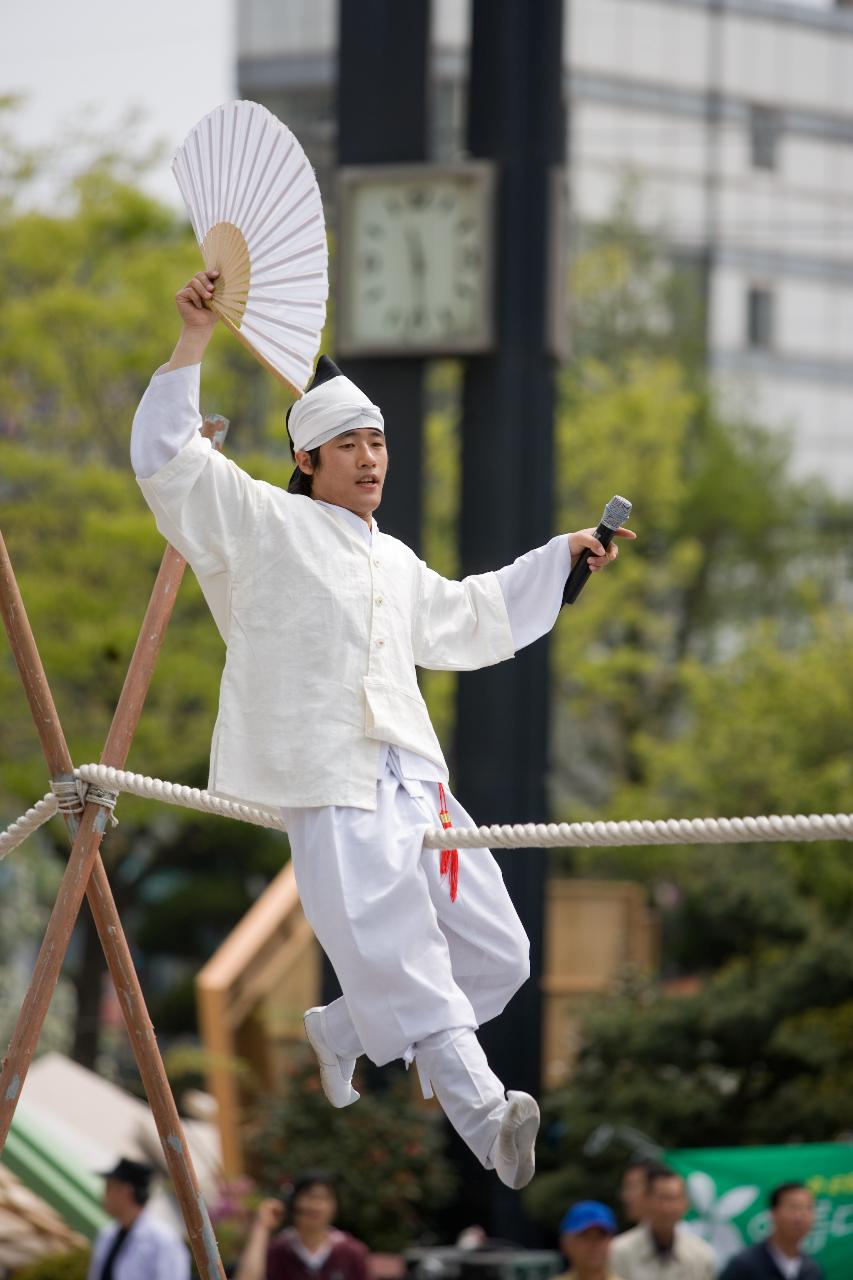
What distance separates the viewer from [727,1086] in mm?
9602

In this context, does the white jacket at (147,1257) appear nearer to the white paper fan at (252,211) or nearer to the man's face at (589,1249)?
the man's face at (589,1249)

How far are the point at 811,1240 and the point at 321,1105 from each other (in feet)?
7.63

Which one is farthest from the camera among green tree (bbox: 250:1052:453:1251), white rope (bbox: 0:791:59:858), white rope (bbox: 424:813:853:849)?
green tree (bbox: 250:1052:453:1251)

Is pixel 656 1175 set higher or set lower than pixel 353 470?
lower

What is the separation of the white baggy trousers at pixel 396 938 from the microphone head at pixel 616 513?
52 centimetres

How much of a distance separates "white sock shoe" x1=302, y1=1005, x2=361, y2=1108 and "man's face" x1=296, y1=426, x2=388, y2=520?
839 mm

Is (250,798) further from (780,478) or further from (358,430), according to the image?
(780,478)

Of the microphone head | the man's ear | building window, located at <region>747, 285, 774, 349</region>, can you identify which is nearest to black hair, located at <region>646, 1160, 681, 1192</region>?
the microphone head

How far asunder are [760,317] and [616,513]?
2923 cm

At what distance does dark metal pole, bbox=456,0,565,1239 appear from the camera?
31.7ft

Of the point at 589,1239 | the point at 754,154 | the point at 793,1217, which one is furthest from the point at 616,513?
the point at 754,154

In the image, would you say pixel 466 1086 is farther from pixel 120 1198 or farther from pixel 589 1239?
pixel 120 1198

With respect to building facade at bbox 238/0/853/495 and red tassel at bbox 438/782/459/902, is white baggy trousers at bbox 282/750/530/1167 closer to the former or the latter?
red tassel at bbox 438/782/459/902

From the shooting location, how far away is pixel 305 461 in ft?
11.4
